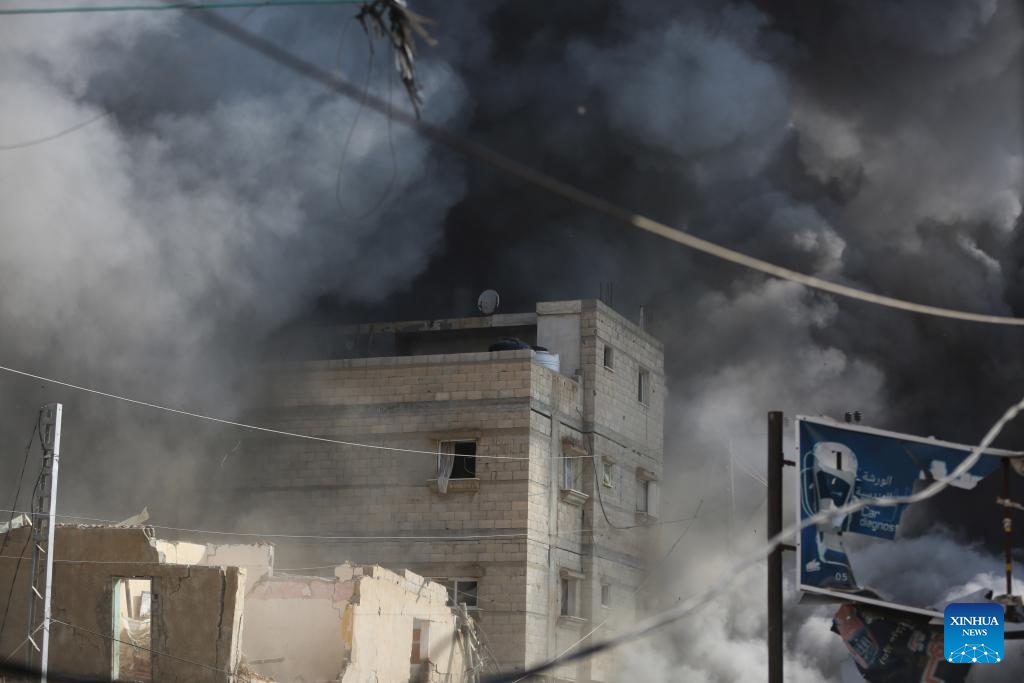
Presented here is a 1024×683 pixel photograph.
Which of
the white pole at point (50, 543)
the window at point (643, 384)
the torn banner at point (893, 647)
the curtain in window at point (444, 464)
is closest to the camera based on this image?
the torn banner at point (893, 647)

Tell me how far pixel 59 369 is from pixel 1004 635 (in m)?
22.7

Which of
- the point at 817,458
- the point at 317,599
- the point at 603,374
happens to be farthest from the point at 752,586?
the point at 817,458

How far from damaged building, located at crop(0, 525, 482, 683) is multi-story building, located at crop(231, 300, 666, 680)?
14.8 feet

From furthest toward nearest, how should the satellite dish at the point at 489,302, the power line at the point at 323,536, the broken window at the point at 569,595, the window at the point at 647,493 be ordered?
the satellite dish at the point at 489,302
the window at the point at 647,493
the broken window at the point at 569,595
the power line at the point at 323,536

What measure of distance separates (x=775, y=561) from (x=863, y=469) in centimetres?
211

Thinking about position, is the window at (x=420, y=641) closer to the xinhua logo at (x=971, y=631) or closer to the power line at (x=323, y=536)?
the power line at (x=323, y=536)

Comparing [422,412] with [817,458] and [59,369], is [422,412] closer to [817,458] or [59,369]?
[59,369]

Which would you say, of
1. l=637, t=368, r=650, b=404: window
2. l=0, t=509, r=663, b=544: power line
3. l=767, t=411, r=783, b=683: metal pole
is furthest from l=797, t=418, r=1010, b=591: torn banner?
l=637, t=368, r=650, b=404: window

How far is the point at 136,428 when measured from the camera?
1341 inches

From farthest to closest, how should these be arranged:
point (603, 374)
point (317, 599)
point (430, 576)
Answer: point (603, 374) → point (430, 576) → point (317, 599)

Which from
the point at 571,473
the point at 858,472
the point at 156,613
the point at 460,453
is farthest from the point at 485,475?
the point at 858,472

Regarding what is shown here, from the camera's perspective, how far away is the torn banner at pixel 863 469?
15.1 meters

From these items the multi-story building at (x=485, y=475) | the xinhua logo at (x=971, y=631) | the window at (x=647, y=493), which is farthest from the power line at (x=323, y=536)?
the xinhua logo at (x=971, y=631)

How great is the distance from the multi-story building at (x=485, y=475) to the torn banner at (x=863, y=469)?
18.4m
